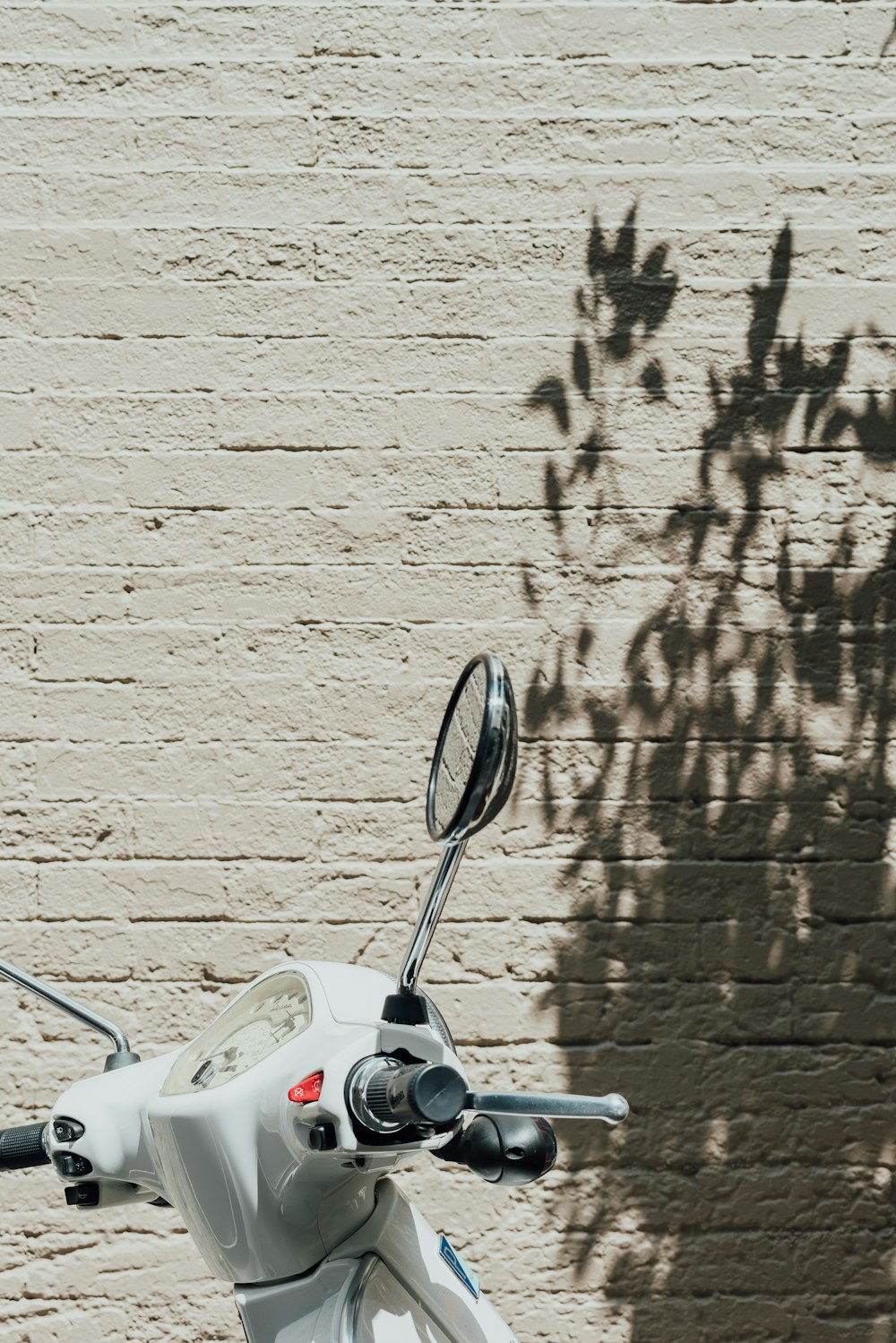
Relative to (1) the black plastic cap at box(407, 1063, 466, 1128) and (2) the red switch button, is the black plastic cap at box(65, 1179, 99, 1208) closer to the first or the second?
(2) the red switch button

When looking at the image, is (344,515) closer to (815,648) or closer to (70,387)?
(70,387)

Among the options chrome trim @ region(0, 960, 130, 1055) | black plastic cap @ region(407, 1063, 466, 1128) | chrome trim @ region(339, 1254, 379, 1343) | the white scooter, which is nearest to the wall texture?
chrome trim @ region(0, 960, 130, 1055)

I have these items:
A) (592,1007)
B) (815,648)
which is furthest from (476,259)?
(592,1007)

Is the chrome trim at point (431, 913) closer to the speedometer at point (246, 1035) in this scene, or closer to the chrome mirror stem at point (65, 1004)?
the speedometer at point (246, 1035)

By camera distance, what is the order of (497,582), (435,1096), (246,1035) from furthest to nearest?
(497,582) → (246,1035) → (435,1096)

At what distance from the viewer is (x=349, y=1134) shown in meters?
1.31

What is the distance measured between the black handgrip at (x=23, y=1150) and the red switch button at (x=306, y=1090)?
0.54 m

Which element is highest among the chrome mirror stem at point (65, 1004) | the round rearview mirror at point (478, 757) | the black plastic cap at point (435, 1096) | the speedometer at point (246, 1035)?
the round rearview mirror at point (478, 757)

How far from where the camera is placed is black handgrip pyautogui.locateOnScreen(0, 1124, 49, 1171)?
172cm

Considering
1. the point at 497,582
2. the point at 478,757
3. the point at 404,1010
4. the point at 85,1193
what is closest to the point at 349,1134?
the point at 404,1010

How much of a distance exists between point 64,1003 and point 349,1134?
644mm

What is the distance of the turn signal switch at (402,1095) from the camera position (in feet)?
3.94

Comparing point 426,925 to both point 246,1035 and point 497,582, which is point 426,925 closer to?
point 246,1035

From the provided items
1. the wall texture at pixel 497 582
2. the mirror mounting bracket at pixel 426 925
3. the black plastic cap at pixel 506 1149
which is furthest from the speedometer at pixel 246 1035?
the wall texture at pixel 497 582
